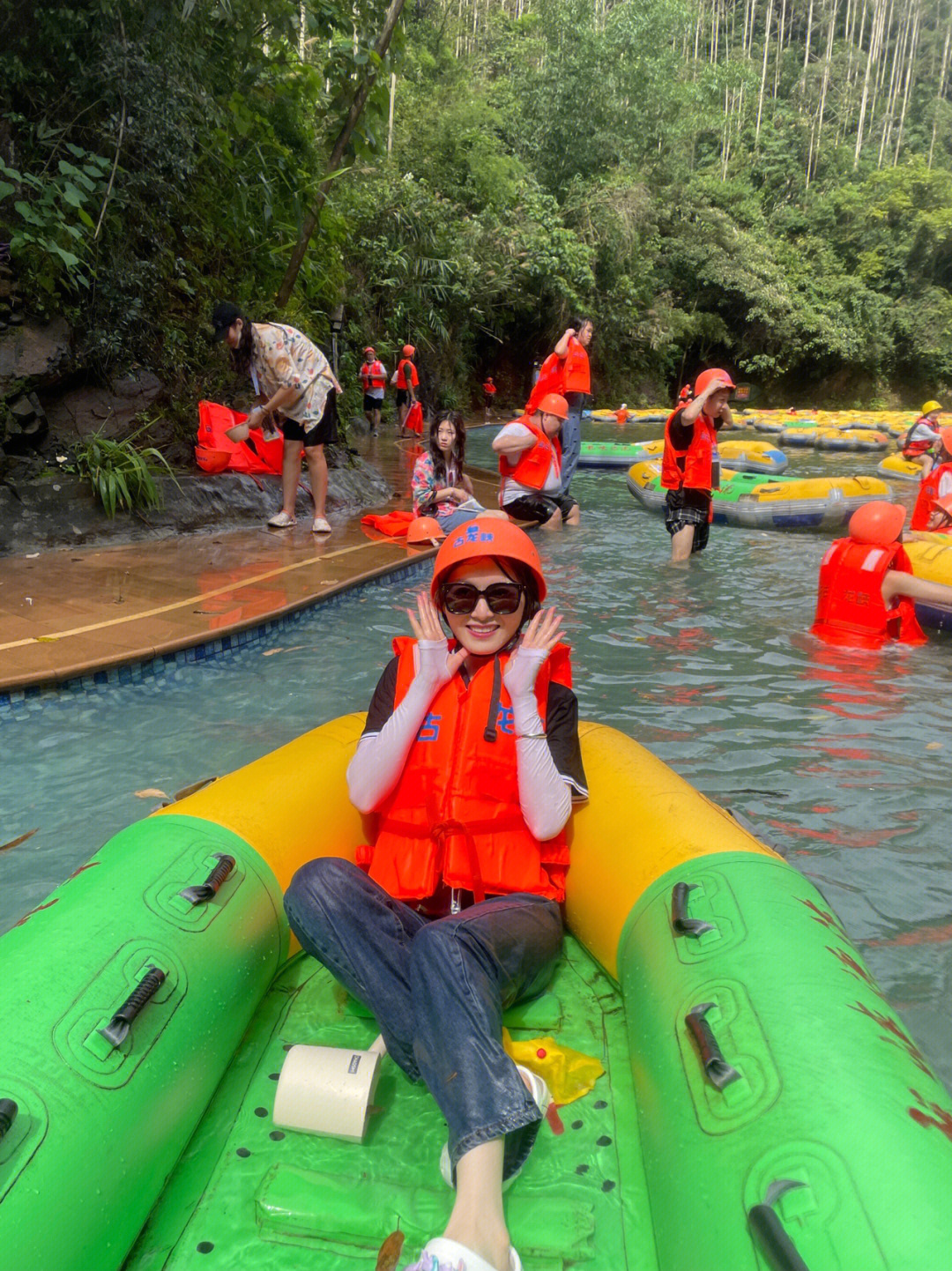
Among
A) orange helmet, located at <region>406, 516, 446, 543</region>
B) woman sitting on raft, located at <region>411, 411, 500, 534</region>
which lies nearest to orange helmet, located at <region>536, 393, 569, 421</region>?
woman sitting on raft, located at <region>411, 411, 500, 534</region>

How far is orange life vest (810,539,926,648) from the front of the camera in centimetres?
483

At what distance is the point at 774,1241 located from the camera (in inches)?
46.3

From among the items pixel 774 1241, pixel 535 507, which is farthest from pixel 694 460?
pixel 774 1241

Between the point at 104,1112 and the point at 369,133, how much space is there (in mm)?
8430

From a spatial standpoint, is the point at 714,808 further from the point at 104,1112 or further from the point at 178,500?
the point at 178,500

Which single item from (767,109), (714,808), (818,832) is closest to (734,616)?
(818,832)

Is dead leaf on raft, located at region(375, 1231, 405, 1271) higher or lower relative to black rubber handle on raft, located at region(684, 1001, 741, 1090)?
lower

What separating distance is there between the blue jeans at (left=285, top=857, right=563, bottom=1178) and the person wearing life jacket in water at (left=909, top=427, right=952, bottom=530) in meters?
5.77

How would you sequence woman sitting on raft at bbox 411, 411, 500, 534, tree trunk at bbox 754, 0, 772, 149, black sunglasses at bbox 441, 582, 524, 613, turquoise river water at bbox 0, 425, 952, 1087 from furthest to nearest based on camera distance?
tree trunk at bbox 754, 0, 772, 149
woman sitting on raft at bbox 411, 411, 500, 534
turquoise river water at bbox 0, 425, 952, 1087
black sunglasses at bbox 441, 582, 524, 613

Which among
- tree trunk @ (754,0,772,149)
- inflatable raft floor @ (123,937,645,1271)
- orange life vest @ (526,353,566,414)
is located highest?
tree trunk @ (754,0,772,149)

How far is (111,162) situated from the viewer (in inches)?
259

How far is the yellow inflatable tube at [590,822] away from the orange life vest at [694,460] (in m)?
4.35

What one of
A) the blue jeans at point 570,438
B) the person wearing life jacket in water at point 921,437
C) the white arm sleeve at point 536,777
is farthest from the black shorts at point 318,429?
the person wearing life jacket in water at point 921,437

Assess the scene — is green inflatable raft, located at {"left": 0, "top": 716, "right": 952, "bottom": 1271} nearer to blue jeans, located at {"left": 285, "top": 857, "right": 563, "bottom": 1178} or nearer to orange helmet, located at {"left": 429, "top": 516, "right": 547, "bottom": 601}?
blue jeans, located at {"left": 285, "top": 857, "right": 563, "bottom": 1178}
